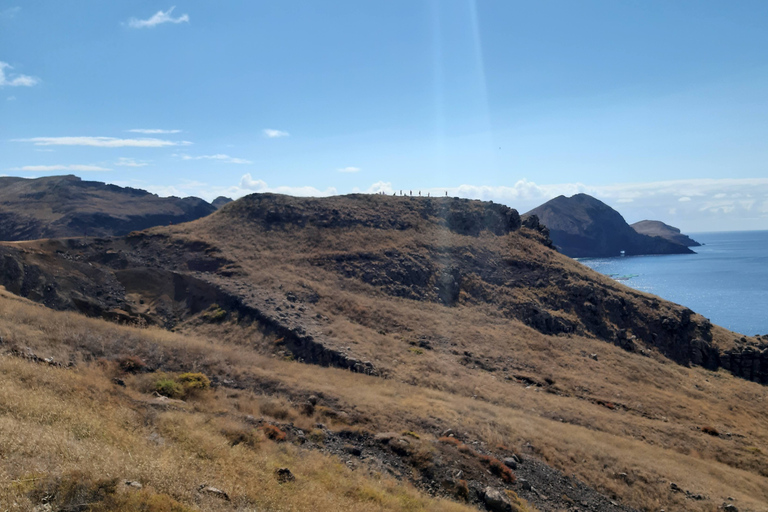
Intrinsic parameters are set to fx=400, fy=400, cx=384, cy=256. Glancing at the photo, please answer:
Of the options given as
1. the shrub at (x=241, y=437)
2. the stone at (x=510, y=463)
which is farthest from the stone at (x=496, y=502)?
the shrub at (x=241, y=437)

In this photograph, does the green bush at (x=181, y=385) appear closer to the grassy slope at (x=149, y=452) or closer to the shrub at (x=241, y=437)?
the grassy slope at (x=149, y=452)

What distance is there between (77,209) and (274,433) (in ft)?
406

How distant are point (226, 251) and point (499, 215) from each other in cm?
3585

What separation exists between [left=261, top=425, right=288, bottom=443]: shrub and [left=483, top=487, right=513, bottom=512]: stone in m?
6.28

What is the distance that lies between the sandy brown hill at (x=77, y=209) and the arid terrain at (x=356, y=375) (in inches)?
2922

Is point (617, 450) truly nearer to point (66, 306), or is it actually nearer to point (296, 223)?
point (66, 306)

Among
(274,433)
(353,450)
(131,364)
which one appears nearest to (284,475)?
(274,433)

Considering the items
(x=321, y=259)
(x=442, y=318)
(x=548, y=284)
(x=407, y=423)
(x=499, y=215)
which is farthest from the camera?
(x=499, y=215)

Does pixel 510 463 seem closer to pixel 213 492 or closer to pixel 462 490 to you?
pixel 462 490

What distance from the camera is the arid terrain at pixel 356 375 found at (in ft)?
29.9

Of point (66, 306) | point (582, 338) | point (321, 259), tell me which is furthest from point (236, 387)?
point (582, 338)

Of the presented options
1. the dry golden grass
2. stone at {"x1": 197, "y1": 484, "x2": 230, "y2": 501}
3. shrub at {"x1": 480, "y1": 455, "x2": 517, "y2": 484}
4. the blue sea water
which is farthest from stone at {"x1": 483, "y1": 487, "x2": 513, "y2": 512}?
the blue sea water

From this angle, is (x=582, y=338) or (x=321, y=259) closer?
(x=582, y=338)

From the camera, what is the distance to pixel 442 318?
34781 millimetres
